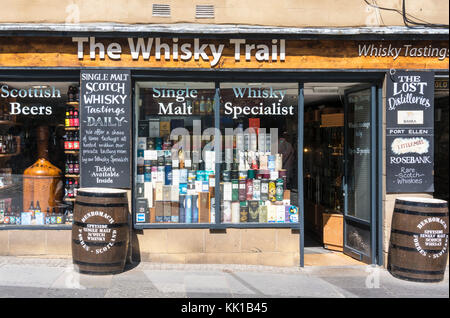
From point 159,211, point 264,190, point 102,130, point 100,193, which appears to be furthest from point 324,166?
point 100,193

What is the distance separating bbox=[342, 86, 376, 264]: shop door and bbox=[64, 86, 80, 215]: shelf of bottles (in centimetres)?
456

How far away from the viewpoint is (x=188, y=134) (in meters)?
7.64

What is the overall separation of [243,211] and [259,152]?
1.00 metres

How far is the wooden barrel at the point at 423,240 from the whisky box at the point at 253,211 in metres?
2.17

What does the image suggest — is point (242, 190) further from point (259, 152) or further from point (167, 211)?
point (167, 211)

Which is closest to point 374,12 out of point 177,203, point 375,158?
point 375,158

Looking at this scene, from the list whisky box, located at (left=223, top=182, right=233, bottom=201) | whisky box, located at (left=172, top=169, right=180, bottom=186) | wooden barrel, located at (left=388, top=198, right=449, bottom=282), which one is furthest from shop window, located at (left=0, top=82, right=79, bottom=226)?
wooden barrel, located at (left=388, top=198, right=449, bottom=282)

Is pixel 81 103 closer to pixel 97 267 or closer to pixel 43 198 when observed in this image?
pixel 43 198

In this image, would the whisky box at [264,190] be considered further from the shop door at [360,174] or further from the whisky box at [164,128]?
the whisky box at [164,128]

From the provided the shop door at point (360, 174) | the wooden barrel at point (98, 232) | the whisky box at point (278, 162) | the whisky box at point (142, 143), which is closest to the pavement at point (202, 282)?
the wooden barrel at point (98, 232)

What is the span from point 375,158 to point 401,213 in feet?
3.94

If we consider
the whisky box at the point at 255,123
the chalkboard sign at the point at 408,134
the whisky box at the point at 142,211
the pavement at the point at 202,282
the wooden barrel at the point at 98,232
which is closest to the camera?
the pavement at the point at 202,282

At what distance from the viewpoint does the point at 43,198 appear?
25.0 feet

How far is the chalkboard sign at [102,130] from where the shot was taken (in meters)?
7.17
